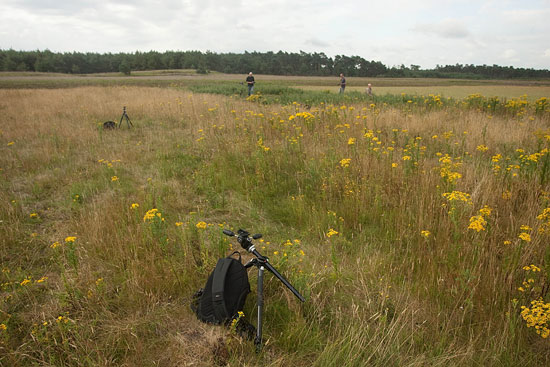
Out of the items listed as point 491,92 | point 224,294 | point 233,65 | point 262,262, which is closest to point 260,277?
point 262,262

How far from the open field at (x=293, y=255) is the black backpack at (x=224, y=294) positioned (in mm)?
129

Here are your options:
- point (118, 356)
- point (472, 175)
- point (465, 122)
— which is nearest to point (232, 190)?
point (118, 356)

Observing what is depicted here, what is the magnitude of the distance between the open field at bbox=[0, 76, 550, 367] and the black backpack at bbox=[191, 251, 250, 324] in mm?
129

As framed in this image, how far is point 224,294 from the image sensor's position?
2.36 m

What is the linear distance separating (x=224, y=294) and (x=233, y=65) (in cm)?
9519

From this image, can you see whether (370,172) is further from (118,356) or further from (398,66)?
(398,66)

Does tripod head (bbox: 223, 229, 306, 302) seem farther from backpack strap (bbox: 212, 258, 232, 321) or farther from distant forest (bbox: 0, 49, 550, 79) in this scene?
distant forest (bbox: 0, 49, 550, 79)

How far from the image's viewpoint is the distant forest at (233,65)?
68.4 metres

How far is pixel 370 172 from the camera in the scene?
4820 millimetres

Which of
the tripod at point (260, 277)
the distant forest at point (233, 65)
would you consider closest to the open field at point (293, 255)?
the tripod at point (260, 277)

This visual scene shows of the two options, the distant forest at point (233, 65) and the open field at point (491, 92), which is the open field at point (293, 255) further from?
the distant forest at point (233, 65)

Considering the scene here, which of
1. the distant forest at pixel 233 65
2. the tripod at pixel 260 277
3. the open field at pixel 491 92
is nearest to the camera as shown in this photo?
the tripod at pixel 260 277

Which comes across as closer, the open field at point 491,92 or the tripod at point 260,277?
the tripod at point 260,277

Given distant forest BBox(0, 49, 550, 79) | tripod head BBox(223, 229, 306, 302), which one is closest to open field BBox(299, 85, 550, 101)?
tripod head BBox(223, 229, 306, 302)
